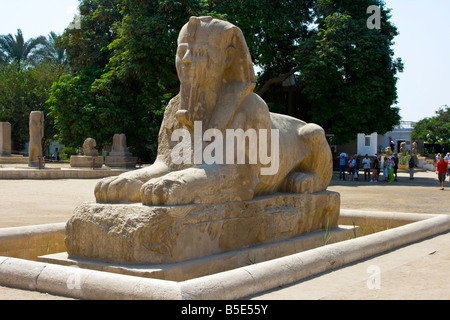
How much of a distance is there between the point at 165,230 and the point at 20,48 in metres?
49.4

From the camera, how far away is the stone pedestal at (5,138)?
2947 cm

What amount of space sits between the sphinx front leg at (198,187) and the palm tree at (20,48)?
155ft

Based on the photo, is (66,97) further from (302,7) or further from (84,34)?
(302,7)

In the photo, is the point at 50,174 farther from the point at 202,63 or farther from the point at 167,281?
the point at 167,281

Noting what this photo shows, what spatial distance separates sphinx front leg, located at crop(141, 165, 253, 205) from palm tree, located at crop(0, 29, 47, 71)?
47.1 m

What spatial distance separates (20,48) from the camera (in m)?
48.6

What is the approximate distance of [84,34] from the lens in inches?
1102

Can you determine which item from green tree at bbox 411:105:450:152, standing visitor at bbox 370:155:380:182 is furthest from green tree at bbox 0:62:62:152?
green tree at bbox 411:105:450:152

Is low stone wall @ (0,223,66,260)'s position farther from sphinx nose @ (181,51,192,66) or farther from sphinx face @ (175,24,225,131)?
sphinx nose @ (181,51,192,66)

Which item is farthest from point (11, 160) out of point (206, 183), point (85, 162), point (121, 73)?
point (206, 183)

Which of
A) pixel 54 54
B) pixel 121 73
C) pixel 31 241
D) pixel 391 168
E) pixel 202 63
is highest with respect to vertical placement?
pixel 54 54

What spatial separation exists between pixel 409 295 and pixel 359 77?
20436mm

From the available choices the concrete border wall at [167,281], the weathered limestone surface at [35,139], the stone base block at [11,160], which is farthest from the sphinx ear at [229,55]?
the stone base block at [11,160]

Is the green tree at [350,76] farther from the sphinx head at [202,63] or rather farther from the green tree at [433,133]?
the green tree at [433,133]
